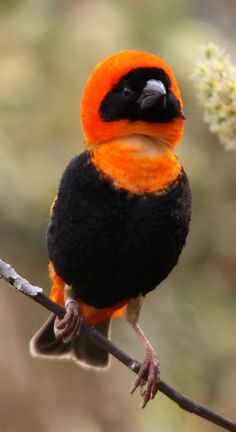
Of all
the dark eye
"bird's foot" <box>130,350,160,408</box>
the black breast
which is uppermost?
the dark eye

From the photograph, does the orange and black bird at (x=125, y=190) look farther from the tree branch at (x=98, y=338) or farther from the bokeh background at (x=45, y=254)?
the bokeh background at (x=45, y=254)

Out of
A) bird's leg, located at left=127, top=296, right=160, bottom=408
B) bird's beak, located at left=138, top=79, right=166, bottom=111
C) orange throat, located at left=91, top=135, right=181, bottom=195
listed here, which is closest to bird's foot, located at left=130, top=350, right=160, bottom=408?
bird's leg, located at left=127, top=296, right=160, bottom=408

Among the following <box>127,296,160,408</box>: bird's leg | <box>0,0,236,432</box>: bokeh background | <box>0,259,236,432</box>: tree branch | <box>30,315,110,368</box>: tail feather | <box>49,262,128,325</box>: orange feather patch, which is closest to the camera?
<box>0,259,236,432</box>: tree branch

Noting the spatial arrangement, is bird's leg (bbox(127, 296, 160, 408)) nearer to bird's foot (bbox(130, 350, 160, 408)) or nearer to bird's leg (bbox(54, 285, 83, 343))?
bird's foot (bbox(130, 350, 160, 408))

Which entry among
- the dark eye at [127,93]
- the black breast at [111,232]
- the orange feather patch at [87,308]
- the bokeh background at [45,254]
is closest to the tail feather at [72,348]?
the orange feather patch at [87,308]

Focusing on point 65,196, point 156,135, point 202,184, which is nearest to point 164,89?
point 156,135

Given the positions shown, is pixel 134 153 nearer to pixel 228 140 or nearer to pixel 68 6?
pixel 228 140
